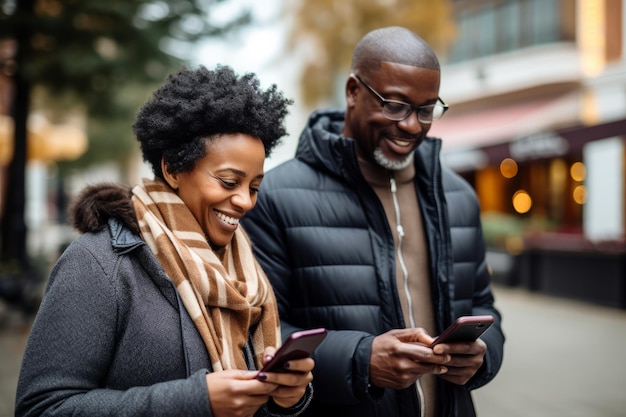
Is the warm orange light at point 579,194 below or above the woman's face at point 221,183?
above

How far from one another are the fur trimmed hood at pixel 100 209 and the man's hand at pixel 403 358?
32.3 inches

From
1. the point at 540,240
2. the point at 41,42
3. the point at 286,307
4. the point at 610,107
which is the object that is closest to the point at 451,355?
the point at 286,307

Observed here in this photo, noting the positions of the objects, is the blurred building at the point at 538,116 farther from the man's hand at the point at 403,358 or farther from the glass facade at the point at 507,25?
the man's hand at the point at 403,358

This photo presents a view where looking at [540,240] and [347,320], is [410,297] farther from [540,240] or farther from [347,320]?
[540,240]

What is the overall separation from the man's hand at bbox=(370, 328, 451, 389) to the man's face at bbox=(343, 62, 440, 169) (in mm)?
693

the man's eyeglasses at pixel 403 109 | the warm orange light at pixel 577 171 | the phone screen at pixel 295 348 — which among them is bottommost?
the phone screen at pixel 295 348

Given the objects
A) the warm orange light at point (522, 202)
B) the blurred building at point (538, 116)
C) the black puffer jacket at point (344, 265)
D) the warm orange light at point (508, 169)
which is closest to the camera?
the black puffer jacket at point (344, 265)

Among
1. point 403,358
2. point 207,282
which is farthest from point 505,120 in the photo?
point 207,282

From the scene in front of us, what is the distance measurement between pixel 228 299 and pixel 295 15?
1759cm

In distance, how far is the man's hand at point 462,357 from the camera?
1.95 m

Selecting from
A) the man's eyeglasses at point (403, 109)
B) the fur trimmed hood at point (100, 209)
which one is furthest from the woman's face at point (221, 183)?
the man's eyeglasses at point (403, 109)

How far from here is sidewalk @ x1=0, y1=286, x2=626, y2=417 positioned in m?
5.80

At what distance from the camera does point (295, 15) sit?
18453 millimetres

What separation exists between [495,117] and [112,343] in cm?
2068
